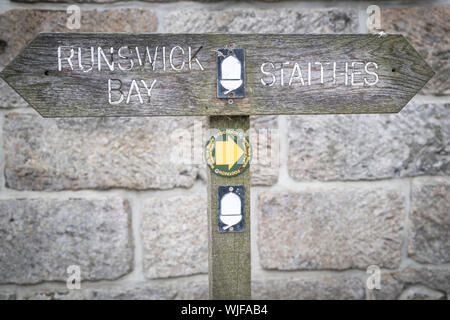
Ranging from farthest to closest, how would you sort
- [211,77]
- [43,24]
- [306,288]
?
[306,288] < [43,24] < [211,77]

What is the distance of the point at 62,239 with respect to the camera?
1.11 m

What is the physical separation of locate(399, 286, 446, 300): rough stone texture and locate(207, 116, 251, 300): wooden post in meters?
0.64

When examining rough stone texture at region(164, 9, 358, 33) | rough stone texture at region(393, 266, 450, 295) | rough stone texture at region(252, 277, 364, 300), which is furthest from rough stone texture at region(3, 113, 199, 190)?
rough stone texture at region(393, 266, 450, 295)

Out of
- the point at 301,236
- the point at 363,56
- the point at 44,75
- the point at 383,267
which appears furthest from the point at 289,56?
the point at 383,267

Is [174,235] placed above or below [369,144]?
below

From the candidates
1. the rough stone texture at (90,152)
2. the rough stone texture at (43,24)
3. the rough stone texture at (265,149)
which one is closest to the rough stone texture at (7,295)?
the rough stone texture at (90,152)

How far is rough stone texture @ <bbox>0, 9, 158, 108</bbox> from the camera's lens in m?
1.06

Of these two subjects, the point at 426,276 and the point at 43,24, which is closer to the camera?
the point at 43,24

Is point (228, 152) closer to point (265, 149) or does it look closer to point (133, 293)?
point (265, 149)

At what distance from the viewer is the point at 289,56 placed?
29.9 inches

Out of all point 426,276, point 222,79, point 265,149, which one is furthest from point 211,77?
point 426,276

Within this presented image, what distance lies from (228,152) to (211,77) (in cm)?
16

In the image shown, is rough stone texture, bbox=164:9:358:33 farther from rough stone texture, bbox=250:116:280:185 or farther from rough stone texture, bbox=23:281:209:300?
rough stone texture, bbox=23:281:209:300

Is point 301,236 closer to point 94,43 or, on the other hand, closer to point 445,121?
point 445,121
